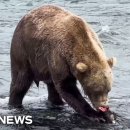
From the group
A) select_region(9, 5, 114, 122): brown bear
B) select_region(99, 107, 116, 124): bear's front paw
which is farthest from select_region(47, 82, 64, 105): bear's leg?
select_region(99, 107, 116, 124): bear's front paw

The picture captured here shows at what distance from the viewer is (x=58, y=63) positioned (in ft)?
26.9

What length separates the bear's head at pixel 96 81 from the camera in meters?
7.71

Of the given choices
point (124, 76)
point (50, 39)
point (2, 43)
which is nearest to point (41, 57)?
point (50, 39)

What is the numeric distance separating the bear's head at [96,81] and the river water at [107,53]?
1.46 ft

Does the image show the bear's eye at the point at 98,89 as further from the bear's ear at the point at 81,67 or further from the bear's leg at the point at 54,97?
the bear's leg at the point at 54,97

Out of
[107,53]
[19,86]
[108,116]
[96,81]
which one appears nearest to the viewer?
[96,81]

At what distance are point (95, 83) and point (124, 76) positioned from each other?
10.9 feet

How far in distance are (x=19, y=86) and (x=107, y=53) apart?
4052mm

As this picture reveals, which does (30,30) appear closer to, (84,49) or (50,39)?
(50,39)

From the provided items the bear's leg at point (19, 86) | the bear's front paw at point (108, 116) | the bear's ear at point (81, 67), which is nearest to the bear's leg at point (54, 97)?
the bear's leg at point (19, 86)

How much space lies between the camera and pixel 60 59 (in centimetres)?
822

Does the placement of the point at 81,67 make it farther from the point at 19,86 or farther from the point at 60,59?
the point at 19,86

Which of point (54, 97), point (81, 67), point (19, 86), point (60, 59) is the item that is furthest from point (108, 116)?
point (19, 86)

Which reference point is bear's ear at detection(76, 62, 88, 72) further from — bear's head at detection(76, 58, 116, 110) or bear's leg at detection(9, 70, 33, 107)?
bear's leg at detection(9, 70, 33, 107)
